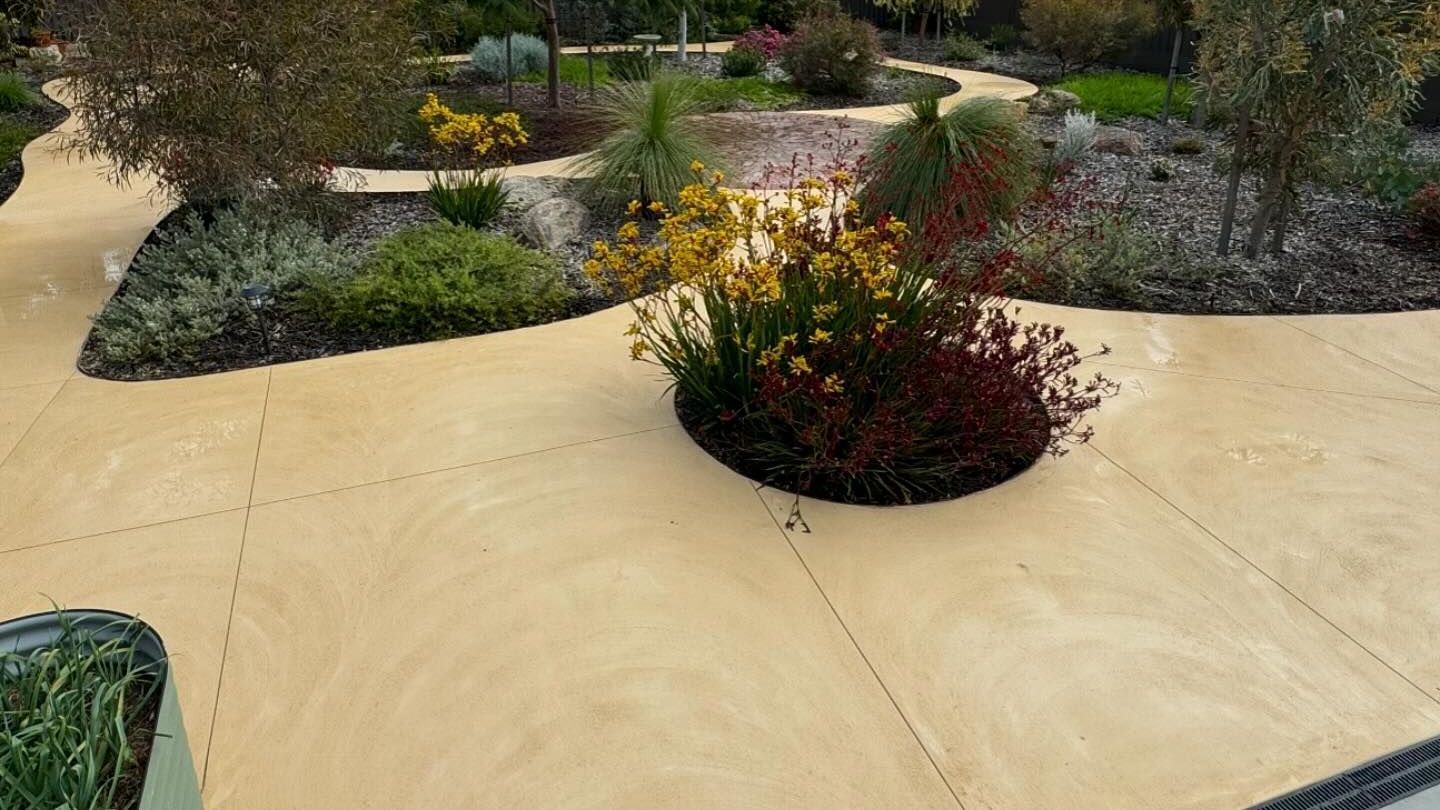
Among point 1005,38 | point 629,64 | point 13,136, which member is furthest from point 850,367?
point 1005,38

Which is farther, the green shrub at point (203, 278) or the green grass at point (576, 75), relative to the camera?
the green grass at point (576, 75)

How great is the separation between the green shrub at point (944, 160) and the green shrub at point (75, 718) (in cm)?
450

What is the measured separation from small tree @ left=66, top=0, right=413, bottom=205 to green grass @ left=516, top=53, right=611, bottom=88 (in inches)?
256

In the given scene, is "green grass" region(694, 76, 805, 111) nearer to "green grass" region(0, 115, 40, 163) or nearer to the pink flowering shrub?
the pink flowering shrub

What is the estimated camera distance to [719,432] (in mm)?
3350

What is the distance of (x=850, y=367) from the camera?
304 centimetres

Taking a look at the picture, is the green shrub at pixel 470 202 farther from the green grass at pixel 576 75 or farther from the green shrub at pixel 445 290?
the green grass at pixel 576 75

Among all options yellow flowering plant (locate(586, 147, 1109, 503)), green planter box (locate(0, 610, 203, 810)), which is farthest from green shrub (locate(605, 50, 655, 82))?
green planter box (locate(0, 610, 203, 810))

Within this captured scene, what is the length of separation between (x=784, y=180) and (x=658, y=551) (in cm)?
494

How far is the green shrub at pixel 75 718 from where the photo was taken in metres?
1.42

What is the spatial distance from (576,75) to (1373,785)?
39.4 feet

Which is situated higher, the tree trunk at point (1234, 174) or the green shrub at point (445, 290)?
the tree trunk at point (1234, 174)

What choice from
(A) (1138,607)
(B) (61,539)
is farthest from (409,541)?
(A) (1138,607)

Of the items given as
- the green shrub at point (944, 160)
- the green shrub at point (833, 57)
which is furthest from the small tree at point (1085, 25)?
the green shrub at point (944, 160)
